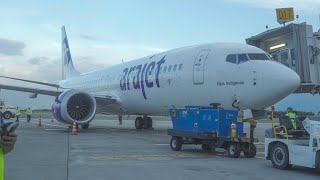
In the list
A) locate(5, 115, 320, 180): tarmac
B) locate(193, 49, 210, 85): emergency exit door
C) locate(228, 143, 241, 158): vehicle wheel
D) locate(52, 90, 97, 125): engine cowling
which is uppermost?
locate(193, 49, 210, 85): emergency exit door

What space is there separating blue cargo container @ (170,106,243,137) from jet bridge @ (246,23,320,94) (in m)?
3.00

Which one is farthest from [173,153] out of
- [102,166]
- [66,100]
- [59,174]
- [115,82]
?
[115,82]

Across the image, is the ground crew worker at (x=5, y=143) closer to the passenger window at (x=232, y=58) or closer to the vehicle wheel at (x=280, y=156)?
the vehicle wheel at (x=280, y=156)

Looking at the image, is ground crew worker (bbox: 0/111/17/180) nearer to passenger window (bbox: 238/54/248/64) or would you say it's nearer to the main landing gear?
passenger window (bbox: 238/54/248/64)

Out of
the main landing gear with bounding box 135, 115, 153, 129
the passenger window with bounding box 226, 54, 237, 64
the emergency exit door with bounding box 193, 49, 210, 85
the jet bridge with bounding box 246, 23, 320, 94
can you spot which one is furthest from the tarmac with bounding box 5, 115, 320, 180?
the main landing gear with bounding box 135, 115, 153, 129

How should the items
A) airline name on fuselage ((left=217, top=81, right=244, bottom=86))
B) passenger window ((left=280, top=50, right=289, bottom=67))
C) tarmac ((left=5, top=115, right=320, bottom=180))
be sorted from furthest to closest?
passenger window ((left=280, top=50, right=289, bottom=67)) < airline name on fuselage ((left=217, top=81, right=244, bottom=86)) < tarmac ((left=5, top=115, right=320, bottom=180))

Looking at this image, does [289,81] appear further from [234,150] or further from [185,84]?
[185,84]

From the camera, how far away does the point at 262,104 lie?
13.7 m

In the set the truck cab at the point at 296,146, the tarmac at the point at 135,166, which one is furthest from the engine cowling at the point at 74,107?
the truck cab at the point at 296,146

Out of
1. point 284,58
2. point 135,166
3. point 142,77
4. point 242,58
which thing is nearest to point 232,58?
point 242,58

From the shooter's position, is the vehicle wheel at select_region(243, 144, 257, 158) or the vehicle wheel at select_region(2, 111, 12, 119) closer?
the vehicle wheel at select_region(243, 144, 257, 158)

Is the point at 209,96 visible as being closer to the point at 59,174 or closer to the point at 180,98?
the point at 180,98

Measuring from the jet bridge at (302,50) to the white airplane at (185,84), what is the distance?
0.50m

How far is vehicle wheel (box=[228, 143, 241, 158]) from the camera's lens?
1101 centimetres
